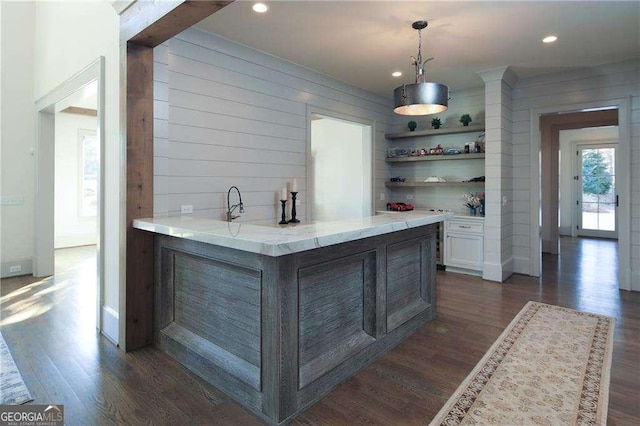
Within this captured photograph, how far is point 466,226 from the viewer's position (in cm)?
522

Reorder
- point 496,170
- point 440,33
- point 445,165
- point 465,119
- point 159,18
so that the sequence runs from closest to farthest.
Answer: point 159,18 → point 440,33 → point 496,170 → point 465,119 → point 445,165

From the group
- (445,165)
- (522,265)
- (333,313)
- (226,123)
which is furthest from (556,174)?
(333,313)

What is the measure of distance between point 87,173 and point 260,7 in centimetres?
692

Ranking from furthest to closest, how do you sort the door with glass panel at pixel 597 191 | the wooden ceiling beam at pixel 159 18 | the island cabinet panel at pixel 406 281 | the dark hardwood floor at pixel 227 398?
the door with glass panel at pixel 597 191 < the island cabinet panel at pixel 406 281 < the wooden ceiling beam at pixel 159 18 < the dark hardwood floor at pixel 227 398

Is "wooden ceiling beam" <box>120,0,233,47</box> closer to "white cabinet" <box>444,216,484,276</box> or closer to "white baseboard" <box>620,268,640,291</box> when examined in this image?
"white cabinet" <box>444,216,484,276</box>

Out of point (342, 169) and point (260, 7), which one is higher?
point (260, 7)

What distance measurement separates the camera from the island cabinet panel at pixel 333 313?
2.11m

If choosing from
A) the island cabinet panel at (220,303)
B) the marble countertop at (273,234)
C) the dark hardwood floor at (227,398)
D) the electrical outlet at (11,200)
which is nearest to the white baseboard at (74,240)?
the electrical outlet at (11,200)

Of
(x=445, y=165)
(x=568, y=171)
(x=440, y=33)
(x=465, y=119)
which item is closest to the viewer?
(x=440, y=33)

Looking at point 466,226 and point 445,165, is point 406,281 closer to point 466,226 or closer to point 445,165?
point 466,226

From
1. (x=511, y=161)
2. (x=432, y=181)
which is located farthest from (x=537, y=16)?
(x=432, y=181)

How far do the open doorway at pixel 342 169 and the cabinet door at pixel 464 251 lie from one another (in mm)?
1380

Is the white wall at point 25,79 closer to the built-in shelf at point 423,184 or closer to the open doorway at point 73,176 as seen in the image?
the open doorway at point 73,176

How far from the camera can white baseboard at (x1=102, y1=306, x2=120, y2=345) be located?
9.55 feet
